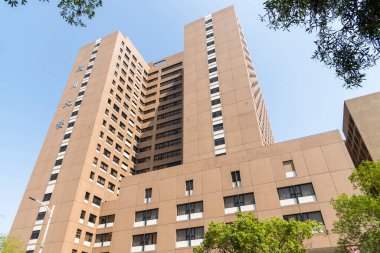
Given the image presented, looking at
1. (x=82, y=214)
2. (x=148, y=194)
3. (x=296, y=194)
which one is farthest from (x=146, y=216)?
(x=296, y=194)

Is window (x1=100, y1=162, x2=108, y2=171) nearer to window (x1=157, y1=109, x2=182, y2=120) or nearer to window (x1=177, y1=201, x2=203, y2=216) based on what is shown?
window (x1=157, y1=109, x2=182, y2=120)

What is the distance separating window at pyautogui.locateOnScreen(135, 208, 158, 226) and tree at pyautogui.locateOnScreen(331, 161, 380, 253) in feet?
73.8

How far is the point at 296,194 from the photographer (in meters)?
31.4

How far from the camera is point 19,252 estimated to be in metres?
37.0

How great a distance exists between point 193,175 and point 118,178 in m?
21.9

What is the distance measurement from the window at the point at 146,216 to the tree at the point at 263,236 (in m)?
16.2

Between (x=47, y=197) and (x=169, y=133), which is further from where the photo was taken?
(x=169, y=133)

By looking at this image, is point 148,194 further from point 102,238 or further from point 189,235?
point 102,238

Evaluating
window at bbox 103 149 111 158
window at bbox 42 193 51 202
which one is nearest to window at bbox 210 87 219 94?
window at bbox 103 149 111 158

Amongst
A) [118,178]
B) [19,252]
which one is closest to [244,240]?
[19,252]

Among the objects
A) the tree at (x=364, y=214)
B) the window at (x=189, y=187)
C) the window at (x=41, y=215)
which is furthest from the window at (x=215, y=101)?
the window at (x=41, y=215)

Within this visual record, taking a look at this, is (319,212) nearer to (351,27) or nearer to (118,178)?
(351,27)

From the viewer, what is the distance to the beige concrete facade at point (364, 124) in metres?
54.2

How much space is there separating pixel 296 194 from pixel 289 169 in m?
3.30
